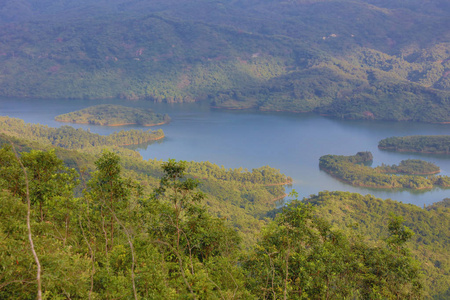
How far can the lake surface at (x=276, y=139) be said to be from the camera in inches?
1714

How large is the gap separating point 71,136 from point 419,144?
2062 inches

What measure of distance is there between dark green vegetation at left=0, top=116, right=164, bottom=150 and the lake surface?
3.57 m

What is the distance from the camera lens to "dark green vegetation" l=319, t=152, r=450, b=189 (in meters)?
40.9

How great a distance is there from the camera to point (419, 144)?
5603 cm

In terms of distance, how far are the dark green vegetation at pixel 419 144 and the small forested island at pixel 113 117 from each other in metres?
40.2

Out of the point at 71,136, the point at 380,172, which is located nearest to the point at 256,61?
the point at 71,136

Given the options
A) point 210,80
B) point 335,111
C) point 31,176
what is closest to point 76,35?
point 210,80

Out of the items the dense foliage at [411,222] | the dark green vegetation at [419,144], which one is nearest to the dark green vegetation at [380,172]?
the dark green vegetation at [419,144]

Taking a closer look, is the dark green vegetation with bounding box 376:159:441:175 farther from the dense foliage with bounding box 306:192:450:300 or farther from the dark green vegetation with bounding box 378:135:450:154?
the dense foliage with bounding box 306:192:450:300

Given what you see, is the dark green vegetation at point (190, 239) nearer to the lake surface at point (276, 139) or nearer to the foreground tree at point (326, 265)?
the foreground tree at point (326, 265)

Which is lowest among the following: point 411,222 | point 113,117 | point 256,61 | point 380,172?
point 380,172

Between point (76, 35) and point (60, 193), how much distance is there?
15254 centimetres

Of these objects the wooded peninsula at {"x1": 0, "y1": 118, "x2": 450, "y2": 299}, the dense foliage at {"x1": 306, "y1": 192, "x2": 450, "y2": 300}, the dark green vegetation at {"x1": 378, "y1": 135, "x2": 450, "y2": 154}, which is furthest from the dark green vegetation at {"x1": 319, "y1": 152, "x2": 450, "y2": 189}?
the wooded peninsula at {"x1": 0, "y1": 118, "x2": 450, "y2": 299}

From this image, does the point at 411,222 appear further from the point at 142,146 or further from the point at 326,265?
the point at 142,146
